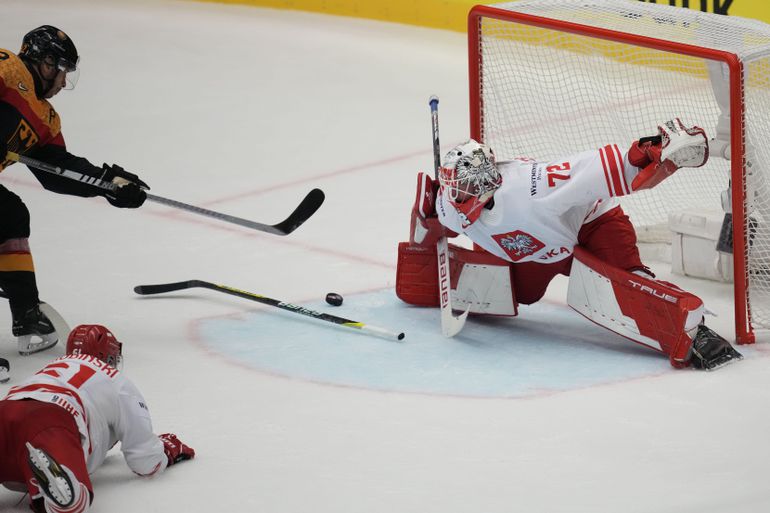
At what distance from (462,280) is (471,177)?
1.54ft

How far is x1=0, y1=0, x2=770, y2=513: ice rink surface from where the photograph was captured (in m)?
3.17

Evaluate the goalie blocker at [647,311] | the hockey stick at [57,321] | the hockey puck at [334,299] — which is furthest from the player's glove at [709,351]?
the hockey stick at [57,321]

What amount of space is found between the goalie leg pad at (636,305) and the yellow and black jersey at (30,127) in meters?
1.51

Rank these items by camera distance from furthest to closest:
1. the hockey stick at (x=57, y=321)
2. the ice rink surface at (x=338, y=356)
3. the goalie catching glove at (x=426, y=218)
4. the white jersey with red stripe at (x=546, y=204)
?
the goalie catching glove at (x=426, y=218) → the hockey stick at (x=57, y=321) → the white jersey with red stripe at (x=546, y=204) → the ice rink surface at (x=338, y=356)

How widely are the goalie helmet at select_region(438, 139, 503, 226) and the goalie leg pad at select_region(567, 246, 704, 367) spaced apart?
33 centimetres

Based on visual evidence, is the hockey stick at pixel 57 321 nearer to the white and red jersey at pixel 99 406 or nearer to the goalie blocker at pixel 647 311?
the white and red jersey at pixel 99 406

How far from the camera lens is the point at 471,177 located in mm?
3994

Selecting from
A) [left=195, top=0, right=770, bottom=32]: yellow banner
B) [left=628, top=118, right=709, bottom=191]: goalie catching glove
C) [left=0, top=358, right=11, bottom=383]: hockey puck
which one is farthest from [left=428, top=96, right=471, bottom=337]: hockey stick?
[left=195, top=0, right=770, bottom=32]: yellow banner

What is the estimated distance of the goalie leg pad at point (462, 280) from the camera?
4.27 metres

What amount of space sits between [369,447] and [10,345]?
1460 millimetres

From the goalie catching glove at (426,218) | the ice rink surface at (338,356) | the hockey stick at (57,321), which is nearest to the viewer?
the ice rink surface at (338,356)

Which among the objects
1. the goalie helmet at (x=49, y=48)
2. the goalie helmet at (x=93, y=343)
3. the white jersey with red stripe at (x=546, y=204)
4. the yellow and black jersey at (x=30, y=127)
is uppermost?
the goalie helmet at (x=49, y=48)

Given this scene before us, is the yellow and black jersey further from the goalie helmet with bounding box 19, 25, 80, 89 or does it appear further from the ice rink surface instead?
the ice rink surface

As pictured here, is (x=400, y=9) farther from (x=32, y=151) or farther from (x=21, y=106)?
(x=21, y=106)
